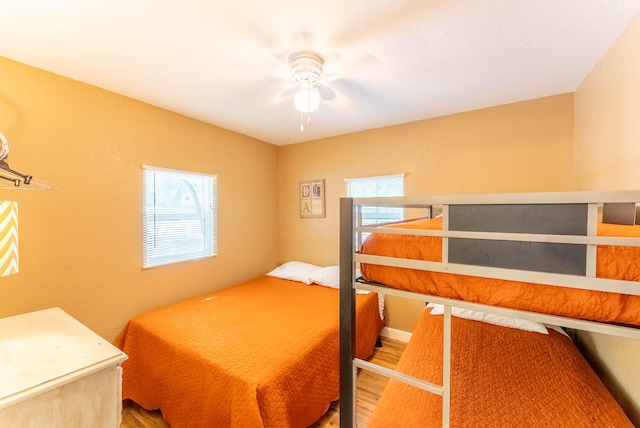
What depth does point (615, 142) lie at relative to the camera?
Answer: 1531 millimetres

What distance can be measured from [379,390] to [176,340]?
1.66m

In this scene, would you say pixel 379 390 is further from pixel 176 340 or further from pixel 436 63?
pixel 436 63

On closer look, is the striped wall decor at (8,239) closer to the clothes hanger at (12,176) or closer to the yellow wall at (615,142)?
the clothes hanger at (12,176)

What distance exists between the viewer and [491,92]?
2.17m

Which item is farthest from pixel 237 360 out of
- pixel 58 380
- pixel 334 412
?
pixel 334 412

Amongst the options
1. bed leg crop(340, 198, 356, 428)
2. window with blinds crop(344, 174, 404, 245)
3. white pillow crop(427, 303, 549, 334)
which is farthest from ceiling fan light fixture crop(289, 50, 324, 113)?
white pillow crop(427, 303, 549, 334)

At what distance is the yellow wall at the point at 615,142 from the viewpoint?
1299 millimetres

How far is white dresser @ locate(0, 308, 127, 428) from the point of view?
3.06 ft

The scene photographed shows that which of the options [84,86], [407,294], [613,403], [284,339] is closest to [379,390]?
[284,339]

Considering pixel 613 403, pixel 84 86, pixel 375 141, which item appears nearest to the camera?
pixel 613 403

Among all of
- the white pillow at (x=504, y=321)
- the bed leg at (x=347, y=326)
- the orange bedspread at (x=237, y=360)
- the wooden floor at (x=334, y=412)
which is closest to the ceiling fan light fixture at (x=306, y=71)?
the bed leg at (x=347, y=326)

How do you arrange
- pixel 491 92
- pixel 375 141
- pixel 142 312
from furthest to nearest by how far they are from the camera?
1. pixel 375 141
2. pixel 142 312
3. pixel 491 92

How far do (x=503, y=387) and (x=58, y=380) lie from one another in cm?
206

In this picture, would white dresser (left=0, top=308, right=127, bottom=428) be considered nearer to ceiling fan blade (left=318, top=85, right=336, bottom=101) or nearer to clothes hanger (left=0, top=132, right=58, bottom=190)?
clothes hanger (left=0, top=132, right=58, bottom=190)
